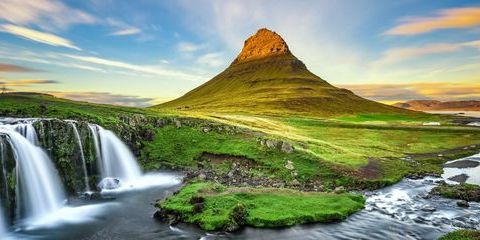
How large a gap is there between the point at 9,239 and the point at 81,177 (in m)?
14.8

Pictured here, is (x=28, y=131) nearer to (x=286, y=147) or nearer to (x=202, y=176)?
(x=202, y=176)

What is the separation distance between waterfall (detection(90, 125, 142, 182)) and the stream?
471 centimetres

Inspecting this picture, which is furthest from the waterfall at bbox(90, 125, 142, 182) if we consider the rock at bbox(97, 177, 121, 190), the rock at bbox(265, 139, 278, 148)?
the rock at bbox(265, 139, 278, 148)

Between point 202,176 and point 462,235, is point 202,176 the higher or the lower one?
the higher one

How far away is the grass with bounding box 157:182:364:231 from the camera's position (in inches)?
1217

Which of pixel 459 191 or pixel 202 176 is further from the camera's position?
pixel 202 176

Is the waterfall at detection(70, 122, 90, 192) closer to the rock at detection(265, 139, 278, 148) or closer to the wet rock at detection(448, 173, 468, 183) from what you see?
the rock at detection(265, 139, 278, 148)

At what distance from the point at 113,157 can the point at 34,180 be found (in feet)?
48.4

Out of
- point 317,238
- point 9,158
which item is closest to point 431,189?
point 317,238

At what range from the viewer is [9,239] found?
2888cm

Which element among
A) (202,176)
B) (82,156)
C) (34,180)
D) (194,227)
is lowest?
(194,227)

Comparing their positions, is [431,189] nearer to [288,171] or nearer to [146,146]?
[288,171]

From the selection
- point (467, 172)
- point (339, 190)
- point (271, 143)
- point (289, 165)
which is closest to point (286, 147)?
point (271, 143)

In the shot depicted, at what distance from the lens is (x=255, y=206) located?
111 feet
